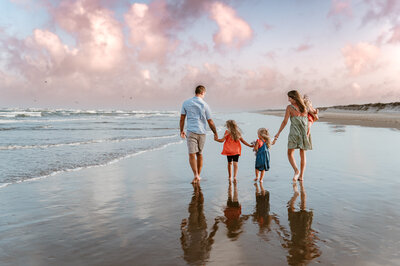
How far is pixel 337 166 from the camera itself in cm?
791

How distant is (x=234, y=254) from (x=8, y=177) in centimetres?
618

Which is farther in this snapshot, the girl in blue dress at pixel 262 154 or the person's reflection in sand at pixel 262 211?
the girl in blue dress at pixel 262 154

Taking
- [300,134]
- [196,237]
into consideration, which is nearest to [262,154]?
[300,134]

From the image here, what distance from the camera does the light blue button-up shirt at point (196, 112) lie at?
685cm

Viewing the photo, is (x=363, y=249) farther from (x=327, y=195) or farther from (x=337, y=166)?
(x=337, y=166)

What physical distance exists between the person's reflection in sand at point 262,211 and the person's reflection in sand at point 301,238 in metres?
0.31

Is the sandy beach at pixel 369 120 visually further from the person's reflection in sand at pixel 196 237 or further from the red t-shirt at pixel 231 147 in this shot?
the person's reflection in sand at pixel 196 237

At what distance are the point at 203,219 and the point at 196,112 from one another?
3.11 m

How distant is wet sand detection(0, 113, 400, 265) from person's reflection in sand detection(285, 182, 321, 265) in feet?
0.04

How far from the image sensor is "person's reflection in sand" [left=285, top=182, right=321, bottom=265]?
3091mm

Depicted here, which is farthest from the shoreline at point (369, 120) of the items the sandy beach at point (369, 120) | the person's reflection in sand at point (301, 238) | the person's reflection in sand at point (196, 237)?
the person's reflection in sand at point (196, 237)

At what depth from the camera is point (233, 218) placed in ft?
14.0

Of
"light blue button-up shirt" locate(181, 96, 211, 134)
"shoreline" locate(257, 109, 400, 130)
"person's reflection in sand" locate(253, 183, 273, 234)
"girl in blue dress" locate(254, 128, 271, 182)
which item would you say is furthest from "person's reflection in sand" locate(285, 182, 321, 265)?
"shoreline" locate(257, 109, 400, 130)

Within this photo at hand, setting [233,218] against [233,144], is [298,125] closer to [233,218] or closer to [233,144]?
[233,144]
